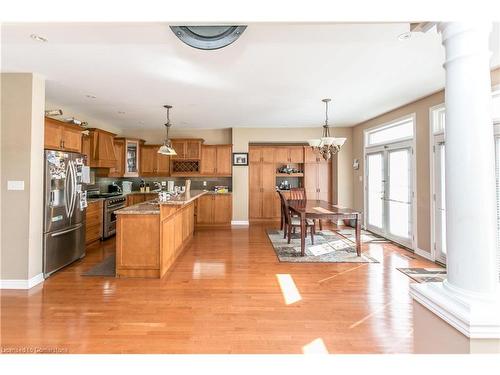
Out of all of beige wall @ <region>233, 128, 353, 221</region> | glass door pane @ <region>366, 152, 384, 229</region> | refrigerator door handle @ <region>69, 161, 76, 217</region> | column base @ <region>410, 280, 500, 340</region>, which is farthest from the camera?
beige wall @ <region>233, 128, 353, 221</region>

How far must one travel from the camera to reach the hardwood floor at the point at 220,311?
2076 millimetres

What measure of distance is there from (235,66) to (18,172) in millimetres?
2988

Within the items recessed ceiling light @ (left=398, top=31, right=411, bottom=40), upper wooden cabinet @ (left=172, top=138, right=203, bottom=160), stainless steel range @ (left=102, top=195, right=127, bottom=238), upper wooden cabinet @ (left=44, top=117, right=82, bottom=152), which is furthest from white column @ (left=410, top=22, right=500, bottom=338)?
upper wooden cabinet @ (left=172, top=138, right=203, bottom=160)

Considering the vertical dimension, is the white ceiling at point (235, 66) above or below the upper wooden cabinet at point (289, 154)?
above

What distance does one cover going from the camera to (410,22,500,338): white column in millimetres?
1197

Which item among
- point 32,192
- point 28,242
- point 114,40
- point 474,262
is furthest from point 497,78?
point 28,242

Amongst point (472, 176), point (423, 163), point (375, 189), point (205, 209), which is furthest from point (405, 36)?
point (205, 209)

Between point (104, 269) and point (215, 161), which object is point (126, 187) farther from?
point (104, 269)

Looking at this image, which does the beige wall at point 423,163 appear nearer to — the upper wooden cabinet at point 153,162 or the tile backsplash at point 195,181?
the tile backsplash at point 195,181

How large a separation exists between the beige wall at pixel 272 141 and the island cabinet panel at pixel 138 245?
3.81 metres

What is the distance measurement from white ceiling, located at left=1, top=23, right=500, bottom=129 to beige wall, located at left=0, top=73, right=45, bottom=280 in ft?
0.94

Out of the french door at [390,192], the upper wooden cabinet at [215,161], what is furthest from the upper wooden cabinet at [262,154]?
the french door at [390,192]

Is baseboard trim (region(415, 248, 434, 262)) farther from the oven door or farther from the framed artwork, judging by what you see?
the oven door

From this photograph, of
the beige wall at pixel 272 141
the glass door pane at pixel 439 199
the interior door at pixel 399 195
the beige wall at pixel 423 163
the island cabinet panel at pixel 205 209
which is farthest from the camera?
the beige wall at pixel 272 141
